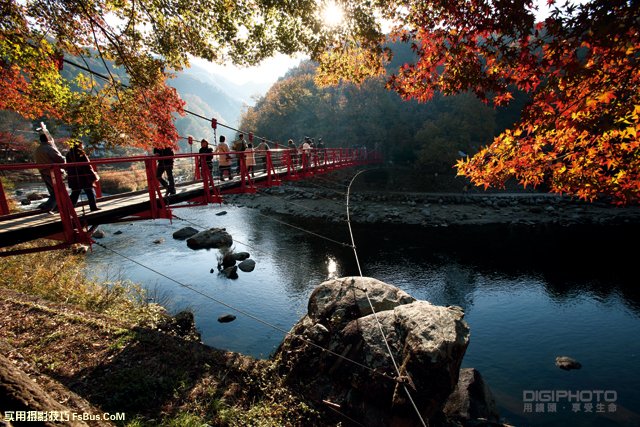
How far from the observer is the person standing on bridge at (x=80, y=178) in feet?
18.1

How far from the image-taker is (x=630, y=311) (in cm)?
1017

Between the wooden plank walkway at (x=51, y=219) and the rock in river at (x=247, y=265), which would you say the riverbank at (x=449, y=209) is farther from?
the wooden plank walkway at (x=51, y=219)

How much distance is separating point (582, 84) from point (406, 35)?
2482 millimetres

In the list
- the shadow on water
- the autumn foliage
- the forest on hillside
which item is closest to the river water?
the shadow on water

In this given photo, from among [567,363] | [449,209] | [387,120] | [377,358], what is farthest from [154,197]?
[387,120]

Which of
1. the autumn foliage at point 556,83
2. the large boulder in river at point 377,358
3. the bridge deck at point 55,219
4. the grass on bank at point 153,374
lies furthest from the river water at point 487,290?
the autumn foliage at point 556,83

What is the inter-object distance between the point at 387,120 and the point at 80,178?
4390 centimetres

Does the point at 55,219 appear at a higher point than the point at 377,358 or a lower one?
higher

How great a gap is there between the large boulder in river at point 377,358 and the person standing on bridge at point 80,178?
486cm

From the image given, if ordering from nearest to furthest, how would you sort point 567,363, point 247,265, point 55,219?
point 55,219, point 567,363, point 247,265

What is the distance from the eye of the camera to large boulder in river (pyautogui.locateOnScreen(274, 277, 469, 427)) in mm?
5121

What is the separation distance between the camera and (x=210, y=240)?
16375mm

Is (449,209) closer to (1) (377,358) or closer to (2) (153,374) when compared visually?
(1) (377,358)

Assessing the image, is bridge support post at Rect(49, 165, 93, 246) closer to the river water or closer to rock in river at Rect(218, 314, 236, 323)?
the river water
